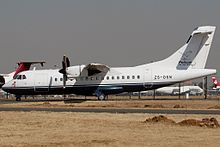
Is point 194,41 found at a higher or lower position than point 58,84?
higher

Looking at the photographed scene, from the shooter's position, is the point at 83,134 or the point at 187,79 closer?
the point at 83,134

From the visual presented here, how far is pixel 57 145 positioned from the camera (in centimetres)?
1528

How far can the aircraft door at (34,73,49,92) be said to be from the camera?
5522 centimetres

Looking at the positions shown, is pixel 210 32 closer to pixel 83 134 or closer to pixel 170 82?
pixel 170 82

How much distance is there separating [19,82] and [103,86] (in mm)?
10943

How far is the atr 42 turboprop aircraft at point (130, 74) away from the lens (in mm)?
53344

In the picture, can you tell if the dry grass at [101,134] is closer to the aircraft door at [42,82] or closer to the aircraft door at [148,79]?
the aircraft door at [148,79]

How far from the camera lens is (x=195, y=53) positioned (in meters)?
54.5

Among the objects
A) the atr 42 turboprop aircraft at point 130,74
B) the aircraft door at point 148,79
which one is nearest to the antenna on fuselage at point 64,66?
the atr 42 turboprop aircraft at point 130,74

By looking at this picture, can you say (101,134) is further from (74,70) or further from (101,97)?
(101,97)

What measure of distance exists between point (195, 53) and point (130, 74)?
849cm

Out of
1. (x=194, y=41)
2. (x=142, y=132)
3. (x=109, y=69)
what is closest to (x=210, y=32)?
(x=194, y=41)

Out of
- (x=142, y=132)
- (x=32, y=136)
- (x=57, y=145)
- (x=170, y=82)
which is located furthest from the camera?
(x=170, y=82)

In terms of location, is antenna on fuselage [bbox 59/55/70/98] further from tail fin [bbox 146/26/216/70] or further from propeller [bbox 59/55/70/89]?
tail fin [bbox 146/26/216/70]
